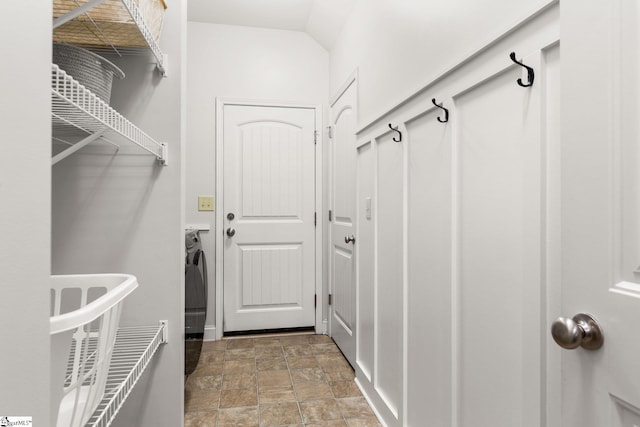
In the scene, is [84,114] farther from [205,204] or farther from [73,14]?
[205,204]

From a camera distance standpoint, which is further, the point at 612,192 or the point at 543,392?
the point at 543,392

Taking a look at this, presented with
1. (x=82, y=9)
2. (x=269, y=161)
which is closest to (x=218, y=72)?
(x=269, y=161)

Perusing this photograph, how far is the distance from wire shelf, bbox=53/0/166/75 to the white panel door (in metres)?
1.53

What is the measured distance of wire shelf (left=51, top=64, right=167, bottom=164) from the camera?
27.5 inches

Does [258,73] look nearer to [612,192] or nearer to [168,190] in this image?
[168,190]

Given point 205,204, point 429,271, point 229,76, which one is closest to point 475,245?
point 429,271

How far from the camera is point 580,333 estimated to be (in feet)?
1.95

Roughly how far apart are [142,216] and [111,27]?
664mm

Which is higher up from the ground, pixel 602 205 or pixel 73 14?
pixel 73 14

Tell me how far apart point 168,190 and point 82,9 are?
28.1 inches

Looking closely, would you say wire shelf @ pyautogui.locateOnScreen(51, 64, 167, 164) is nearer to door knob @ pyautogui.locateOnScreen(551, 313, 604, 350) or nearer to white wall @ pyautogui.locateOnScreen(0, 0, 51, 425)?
white wall @ pyautogui.locateOnScreen(0, 0, 51, 425)

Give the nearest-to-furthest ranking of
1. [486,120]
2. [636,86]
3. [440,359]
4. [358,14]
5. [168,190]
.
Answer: [636,86] < [486,120] < [440,359] < [168,190] < [358,14]

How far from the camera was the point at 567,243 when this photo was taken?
2.14ft

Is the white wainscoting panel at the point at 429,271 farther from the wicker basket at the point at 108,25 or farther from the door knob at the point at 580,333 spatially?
the wicker basket at the point at 108,25
